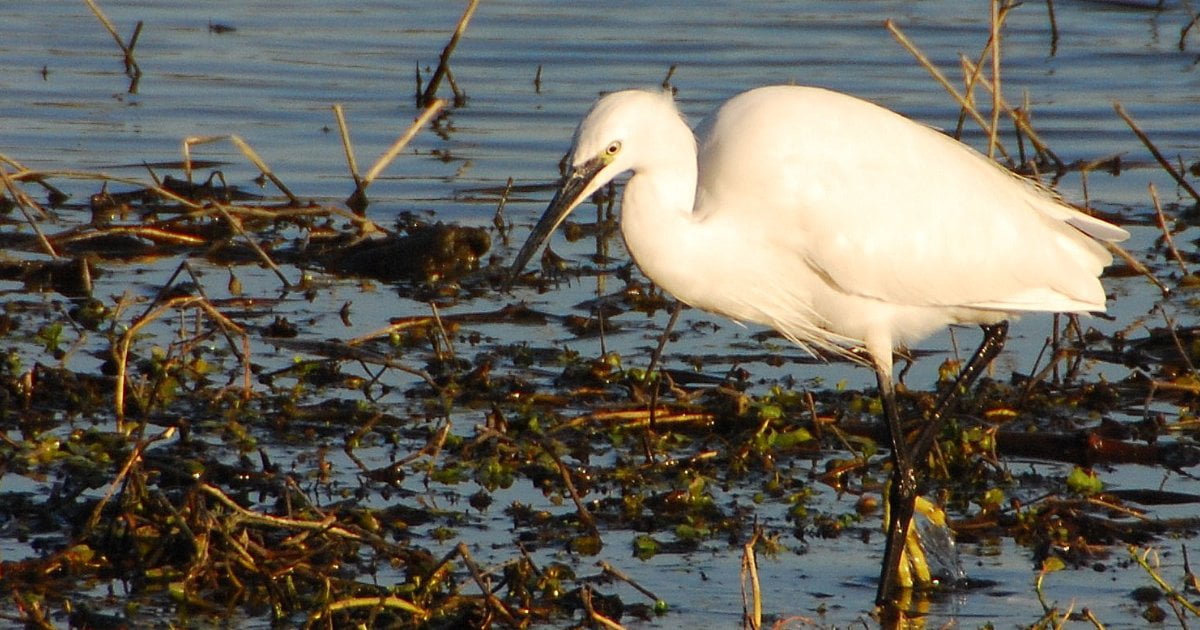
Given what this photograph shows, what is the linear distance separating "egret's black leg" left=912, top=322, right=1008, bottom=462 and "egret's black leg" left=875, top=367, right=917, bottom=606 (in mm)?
63

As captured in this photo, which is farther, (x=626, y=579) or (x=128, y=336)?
(x=128, y=336)

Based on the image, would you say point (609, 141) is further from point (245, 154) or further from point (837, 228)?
point (245, 154)

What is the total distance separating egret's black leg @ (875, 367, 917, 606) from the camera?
4.94 meters

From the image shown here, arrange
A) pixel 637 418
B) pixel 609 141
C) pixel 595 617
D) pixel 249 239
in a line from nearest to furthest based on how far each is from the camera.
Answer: pixel 595 617
pixel 609 141
pixel 637 418
pixel 249 239

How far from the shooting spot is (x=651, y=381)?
614 cm

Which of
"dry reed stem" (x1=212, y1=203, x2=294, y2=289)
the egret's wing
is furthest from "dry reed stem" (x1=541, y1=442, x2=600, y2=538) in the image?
"dry reed stem" (x1=212, y1=203, x2=294, y2=289)

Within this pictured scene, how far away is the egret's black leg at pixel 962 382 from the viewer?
18.2ft

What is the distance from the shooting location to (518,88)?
39.2ft

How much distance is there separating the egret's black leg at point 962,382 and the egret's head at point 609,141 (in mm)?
1375

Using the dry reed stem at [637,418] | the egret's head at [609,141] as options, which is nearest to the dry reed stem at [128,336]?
the dry reed stem at [637,418]

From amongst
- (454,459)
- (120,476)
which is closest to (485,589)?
(120,476)

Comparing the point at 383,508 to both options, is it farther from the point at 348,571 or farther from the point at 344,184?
the point at 344,184

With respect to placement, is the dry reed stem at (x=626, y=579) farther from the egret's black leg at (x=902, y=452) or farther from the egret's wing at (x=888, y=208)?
the egret's wing at (x=888, y=208)

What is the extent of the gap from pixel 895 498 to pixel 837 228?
0.78m
